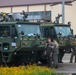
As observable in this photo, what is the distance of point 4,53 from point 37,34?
6.38 feet

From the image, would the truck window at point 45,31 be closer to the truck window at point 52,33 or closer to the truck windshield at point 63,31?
the truck window at point 52,33

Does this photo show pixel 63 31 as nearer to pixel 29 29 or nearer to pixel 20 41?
pixel 29 29

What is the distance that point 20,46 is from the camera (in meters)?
18.9

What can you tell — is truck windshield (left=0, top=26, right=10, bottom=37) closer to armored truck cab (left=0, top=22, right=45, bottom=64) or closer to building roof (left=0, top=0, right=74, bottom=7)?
armored truck cab (left=0, top=22, right=45, bottom=64)

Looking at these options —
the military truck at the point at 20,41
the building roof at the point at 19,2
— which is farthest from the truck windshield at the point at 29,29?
the building roof at the point at 19,2

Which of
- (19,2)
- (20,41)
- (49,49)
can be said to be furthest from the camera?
(19,2)

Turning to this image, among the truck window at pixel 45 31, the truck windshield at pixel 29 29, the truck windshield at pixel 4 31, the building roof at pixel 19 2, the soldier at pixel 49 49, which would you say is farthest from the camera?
the building roof at pixel 19 2

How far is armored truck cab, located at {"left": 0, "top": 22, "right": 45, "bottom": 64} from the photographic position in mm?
18984

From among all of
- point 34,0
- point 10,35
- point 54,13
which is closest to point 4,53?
point 10,35

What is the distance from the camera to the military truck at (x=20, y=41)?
19.0m

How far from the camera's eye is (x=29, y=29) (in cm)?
1962

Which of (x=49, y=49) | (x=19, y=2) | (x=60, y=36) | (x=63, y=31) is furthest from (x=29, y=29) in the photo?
(x=19, y=2)

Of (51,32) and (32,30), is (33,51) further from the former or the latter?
(51,32)

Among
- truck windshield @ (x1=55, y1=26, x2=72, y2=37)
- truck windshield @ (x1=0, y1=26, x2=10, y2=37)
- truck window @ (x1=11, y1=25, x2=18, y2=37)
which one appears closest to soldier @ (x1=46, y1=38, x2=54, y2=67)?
truck window @ (x1=11, y1=25, x2=18, y2=37)
